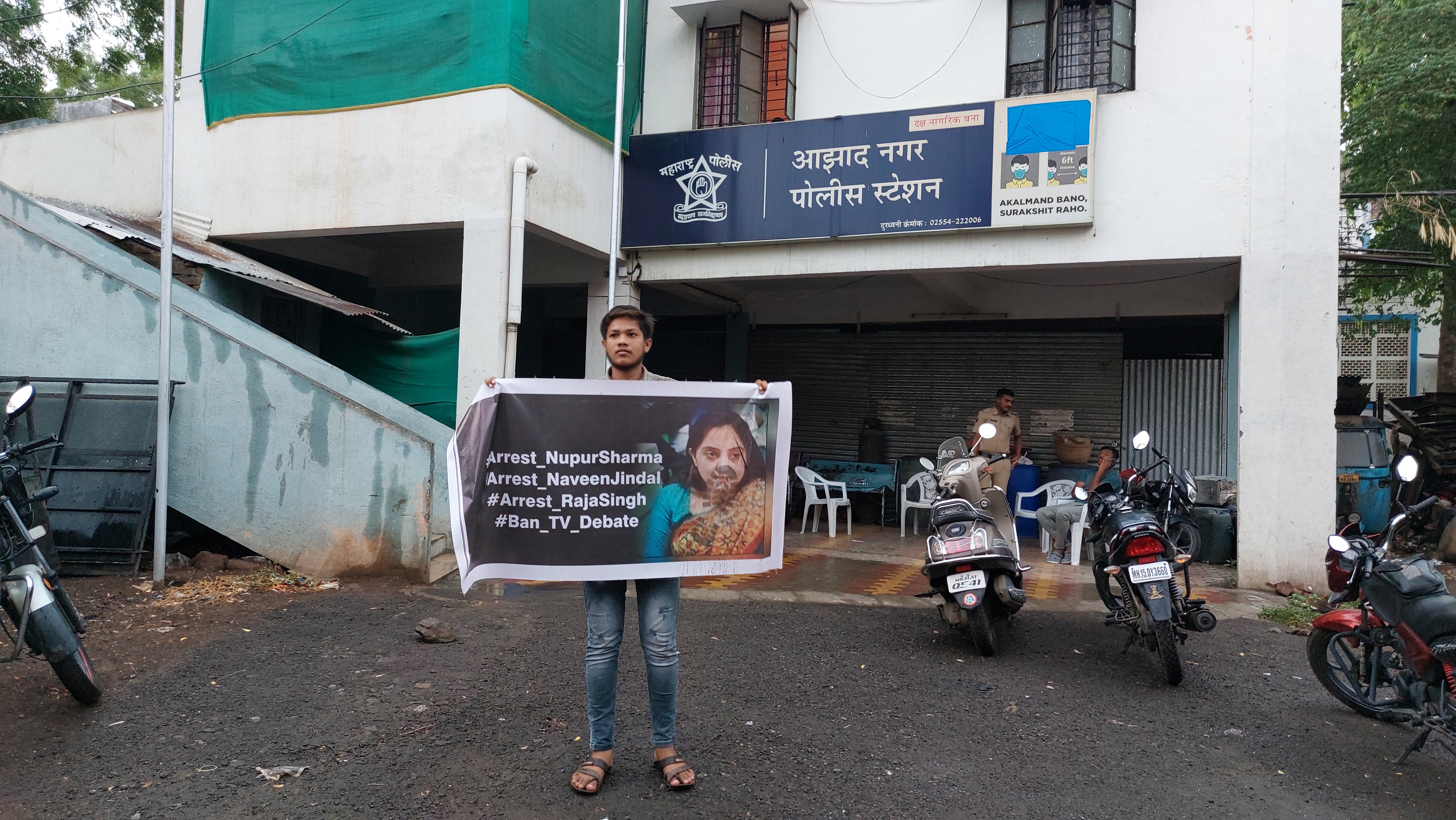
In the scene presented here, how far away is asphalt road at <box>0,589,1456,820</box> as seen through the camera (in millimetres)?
3148

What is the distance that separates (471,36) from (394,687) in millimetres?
5737

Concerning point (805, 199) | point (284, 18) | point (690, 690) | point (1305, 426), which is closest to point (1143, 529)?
point (690, 690)

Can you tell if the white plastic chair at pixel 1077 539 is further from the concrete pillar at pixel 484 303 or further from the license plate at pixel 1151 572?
the concrete pillar at pixel 484 303

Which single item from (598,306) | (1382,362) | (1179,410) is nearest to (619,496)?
(598,306)

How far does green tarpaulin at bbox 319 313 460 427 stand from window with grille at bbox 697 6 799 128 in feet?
12.2

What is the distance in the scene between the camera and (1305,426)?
726cm

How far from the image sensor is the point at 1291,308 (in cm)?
731

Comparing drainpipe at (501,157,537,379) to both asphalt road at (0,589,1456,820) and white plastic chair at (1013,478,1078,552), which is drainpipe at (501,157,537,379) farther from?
white plastic chair at (1013,478,1078,552)

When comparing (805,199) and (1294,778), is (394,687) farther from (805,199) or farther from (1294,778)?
(805,199)

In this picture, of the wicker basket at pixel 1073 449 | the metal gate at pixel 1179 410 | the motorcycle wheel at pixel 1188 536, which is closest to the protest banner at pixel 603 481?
the motorcycle wheel at pixel 1188 536

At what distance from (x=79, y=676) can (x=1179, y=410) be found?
10626 millimetres

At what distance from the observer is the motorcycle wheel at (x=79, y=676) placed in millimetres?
3740

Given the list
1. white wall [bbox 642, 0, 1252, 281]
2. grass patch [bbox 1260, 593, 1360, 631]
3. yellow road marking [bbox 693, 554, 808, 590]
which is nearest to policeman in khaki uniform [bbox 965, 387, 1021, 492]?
white wall [bbox 642, 0, 1252, 281]

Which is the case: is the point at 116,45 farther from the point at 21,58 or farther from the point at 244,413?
the point at 244,413
